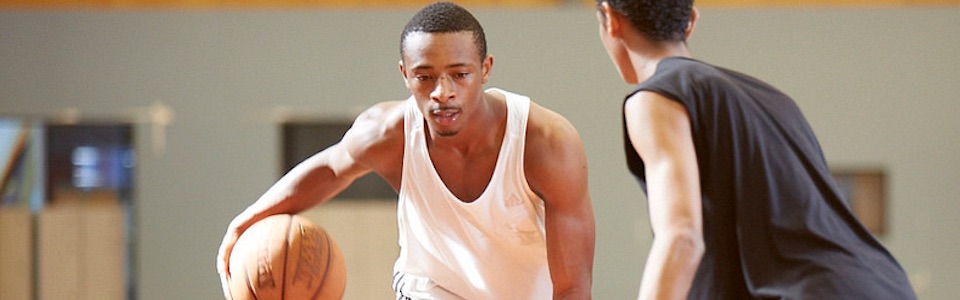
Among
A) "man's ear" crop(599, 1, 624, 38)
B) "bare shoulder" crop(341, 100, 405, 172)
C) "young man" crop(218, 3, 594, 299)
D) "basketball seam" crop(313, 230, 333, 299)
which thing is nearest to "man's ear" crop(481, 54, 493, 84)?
"young man" crop(218, 3, 594, 299)

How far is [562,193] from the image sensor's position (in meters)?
3.50

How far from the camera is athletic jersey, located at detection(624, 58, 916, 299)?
2252 mm

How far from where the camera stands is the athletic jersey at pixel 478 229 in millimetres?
3533

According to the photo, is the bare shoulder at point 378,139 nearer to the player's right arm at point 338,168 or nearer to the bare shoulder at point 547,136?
the player's right arm at point 338,168

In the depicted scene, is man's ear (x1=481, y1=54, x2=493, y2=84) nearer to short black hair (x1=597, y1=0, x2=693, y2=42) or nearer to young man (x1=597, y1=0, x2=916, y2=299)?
short black hair (x1=597, y1=0, x2=693, y2=42)

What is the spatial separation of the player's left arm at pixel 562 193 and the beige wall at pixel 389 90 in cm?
345

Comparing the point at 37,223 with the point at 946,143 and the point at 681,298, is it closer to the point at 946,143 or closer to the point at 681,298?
the point at 946,143

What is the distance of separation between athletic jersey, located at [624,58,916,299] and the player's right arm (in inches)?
57.1

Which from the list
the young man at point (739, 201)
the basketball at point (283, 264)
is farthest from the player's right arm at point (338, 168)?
the young man at point (739, 201)

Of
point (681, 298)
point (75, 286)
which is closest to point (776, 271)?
point (681, 298)

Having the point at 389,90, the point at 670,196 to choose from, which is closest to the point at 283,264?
the point at 670,196

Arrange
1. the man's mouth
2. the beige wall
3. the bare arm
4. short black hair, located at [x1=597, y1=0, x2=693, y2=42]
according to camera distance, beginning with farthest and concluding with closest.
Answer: the beige wall
the man's mouth
short black hair, located at [x1=597, y1=0, x2=693, y2=42]
the bare arm

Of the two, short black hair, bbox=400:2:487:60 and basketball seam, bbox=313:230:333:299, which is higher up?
short black hair, bbox=400:2:487:60

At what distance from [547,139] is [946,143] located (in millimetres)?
4298
